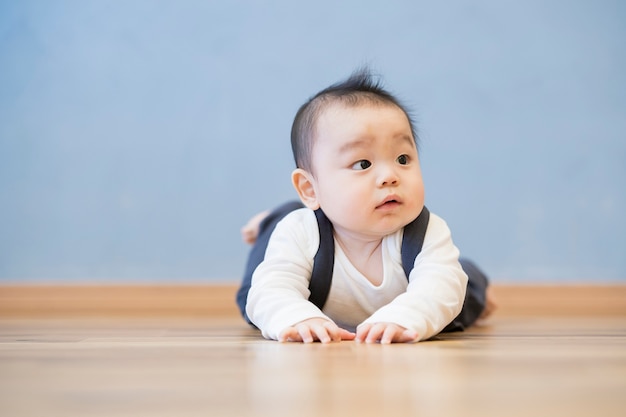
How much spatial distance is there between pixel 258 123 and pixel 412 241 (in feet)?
3.80

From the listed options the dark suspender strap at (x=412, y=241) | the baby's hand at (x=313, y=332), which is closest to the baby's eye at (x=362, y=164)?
the dark suspender strap at (x=412, y=241)

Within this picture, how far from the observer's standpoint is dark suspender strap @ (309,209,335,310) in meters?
1.21

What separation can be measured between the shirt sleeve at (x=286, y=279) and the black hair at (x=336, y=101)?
0.10 meters

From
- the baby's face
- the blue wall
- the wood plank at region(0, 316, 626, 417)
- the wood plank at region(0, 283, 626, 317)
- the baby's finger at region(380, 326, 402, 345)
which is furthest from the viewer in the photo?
the blue wall

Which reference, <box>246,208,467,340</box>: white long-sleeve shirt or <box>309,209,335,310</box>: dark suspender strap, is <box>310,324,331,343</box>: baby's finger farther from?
<box>309,209,335,310</box>: dark suspender strap

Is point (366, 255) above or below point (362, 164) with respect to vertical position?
below

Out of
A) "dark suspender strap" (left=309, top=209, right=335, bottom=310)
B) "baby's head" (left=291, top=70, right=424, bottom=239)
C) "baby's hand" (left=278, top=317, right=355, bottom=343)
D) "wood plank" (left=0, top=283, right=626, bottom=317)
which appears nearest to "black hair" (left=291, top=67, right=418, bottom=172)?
"baby's head" (left=291, top=70, right=424, bottom=239)

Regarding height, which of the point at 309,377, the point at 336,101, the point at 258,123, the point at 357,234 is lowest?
the point at 309,377

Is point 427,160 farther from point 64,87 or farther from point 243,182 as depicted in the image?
point 64,87

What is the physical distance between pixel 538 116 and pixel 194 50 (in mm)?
995

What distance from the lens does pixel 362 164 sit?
1164 mm

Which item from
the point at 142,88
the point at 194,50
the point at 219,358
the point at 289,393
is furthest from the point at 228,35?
the point at 289,393

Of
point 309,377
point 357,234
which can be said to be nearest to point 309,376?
point 309,377

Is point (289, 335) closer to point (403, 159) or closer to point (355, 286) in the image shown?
point (355, 286)
